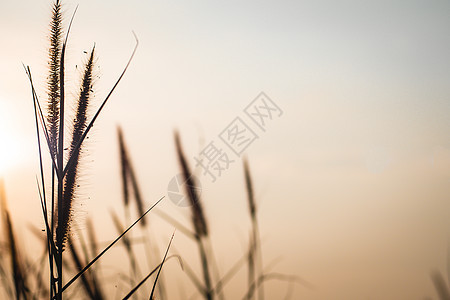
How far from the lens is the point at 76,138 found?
1.16 meters

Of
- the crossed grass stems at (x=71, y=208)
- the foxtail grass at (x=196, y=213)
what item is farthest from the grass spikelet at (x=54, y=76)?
the foxtail grass at (x=196, y=213)

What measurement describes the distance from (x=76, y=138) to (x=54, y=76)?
8.7 inches

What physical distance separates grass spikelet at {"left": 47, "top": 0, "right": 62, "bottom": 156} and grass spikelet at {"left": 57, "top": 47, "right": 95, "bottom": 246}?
0.17 ft

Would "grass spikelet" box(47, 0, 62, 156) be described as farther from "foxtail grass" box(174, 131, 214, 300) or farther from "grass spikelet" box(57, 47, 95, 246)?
"foxtail grass" box(174, 131, 214, 300)

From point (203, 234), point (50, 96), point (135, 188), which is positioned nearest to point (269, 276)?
point (203, 234)

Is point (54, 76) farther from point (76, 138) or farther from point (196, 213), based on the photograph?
point (196, 213)

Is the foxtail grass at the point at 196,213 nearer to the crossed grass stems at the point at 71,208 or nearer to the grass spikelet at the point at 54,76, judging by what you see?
the crossed grass stems at the point at 71,208

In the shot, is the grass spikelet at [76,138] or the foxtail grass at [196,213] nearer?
the grass spikelet at [76,138]

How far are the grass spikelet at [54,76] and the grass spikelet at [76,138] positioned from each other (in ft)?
0.17

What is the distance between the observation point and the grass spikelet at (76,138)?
1.13 m

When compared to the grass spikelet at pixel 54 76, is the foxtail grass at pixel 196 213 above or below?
below

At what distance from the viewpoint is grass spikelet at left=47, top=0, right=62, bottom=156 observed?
1.15 meters

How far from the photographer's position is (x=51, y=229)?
107 cm

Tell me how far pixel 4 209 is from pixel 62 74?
2.45 ft
